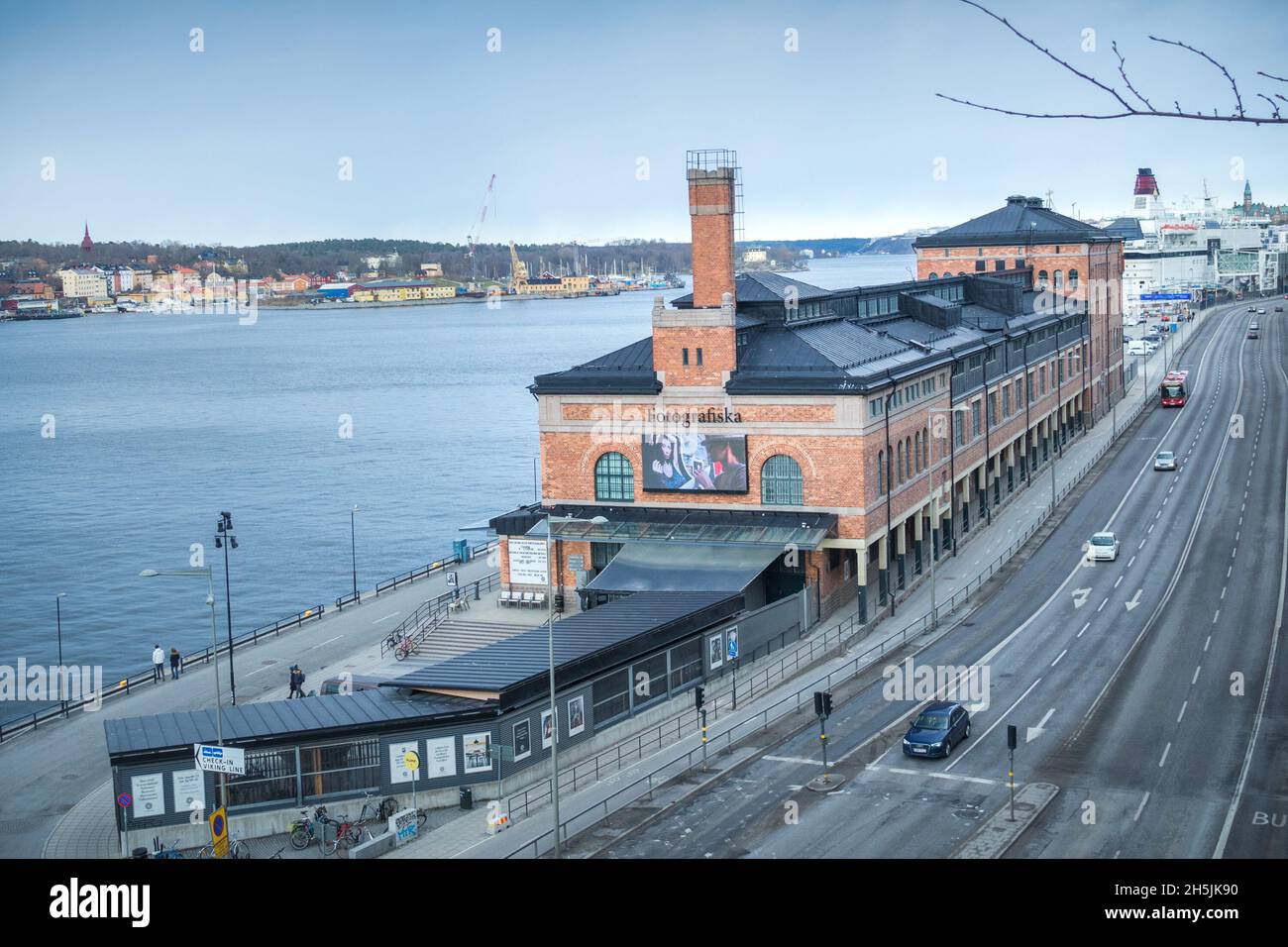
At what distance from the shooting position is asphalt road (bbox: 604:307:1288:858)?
3089 cm

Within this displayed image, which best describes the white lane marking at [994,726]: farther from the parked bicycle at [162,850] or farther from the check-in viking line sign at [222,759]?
the parked bicycle at [162,850]

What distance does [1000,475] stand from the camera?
76.5 m

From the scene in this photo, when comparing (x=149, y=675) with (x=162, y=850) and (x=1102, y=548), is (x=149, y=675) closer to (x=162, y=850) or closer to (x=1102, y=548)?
(x=162, y=850)

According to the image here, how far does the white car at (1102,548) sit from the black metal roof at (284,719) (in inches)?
1282

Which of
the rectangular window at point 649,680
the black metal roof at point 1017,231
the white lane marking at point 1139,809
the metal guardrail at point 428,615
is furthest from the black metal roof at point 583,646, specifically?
the black metal roof at point 1017,231

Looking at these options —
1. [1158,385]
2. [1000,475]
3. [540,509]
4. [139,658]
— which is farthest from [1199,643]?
[1158,385]

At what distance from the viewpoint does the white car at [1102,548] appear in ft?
196

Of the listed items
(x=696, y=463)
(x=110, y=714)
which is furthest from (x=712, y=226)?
(x=110, y=714)

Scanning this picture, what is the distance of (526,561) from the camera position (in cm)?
5662
